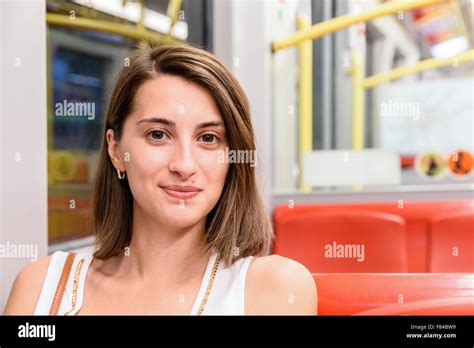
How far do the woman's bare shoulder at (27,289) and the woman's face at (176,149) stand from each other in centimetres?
23

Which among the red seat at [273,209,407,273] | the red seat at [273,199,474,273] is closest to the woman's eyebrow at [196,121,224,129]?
the red seat at [273,209,407,273]

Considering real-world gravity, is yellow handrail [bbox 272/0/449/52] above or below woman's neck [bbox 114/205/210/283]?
above

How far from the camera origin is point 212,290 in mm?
994

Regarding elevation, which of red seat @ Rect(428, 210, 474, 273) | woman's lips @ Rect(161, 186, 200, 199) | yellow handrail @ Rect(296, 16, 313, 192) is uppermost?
yellow handrail @ Rect(296, 16, 313, 192)

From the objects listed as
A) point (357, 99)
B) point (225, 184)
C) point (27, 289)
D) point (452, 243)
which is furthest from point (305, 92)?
point (27, 289)

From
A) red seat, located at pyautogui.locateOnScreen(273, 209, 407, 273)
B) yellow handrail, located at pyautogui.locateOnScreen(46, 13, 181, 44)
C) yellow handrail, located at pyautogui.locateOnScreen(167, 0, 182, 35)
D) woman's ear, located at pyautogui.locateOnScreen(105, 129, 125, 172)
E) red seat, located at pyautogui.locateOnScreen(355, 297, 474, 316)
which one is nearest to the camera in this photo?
red seat, located at pyautogui.locateOnScreen(355, 297, 474, 316)

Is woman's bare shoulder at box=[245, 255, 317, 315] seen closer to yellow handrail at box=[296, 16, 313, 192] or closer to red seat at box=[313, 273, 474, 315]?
red seat at box=[313, 273, 474, 315]

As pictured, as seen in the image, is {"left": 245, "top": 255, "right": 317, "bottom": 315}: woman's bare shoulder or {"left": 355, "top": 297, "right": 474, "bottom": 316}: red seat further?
{"left": 245, "top": 255, "right": 317, "bottom": 315}: woman's bare shoulder

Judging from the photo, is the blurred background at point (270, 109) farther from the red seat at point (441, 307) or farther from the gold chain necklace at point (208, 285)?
the red seat at point (441, 307)

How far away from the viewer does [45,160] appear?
1.11 metres

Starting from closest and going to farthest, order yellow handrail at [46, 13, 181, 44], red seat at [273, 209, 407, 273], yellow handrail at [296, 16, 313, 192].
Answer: yellow handrail at [46, 13, 181, 44], red seat at [273, 209, 407, 273], yellow handrail at [296, 16, 313, 192]

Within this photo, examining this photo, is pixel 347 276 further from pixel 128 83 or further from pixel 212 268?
pixel 128 83

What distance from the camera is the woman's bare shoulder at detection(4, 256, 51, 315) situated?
1.02 meters

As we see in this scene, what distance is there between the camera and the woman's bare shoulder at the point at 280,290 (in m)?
0.94
